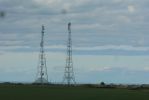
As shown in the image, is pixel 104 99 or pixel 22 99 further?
pixel 104 99

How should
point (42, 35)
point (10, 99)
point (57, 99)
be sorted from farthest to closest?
point (42, 35) → point (57, 99) → point (10, 99)

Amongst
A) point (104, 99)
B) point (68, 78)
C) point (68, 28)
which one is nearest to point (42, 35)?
point (68, 28)

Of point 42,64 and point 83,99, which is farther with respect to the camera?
point 42,64

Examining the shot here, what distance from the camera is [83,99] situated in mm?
61531

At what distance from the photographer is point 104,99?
208 feet

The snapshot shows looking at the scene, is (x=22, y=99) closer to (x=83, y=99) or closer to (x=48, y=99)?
(x=48, y=99)

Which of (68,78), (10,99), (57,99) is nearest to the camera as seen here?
(10,99)

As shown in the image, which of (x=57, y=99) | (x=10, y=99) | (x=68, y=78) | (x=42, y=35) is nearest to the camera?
(x=10, y=99)

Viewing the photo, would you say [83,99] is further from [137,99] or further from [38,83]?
→ [38,83]

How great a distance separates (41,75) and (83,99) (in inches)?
2244

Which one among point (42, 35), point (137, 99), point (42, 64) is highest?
point (42, 35)

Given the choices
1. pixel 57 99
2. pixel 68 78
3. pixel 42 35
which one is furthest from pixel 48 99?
pixel 42 35

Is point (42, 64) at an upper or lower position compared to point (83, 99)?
upper

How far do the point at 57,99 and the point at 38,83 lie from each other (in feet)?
233
